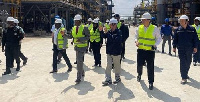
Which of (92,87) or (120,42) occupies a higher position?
(120,42)

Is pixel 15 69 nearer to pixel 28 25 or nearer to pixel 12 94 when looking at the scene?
pixel 12 94

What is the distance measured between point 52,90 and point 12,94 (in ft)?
3.07

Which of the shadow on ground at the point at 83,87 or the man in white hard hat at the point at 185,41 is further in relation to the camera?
the man in white hard hat at the point at 185,41

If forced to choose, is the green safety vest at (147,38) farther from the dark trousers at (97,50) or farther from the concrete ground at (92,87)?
the dark trousers at (97,50)

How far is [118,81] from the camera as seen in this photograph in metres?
6.50

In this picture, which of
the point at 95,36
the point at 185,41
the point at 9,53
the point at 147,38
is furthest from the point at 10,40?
the point at 185,41

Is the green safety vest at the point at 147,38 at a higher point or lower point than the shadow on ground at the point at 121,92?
higher

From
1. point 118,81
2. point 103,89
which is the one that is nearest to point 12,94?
point 103,89

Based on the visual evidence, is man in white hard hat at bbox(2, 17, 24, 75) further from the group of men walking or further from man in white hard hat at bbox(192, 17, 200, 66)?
man in white hard hat at bbox(192, 17, 200, 66)

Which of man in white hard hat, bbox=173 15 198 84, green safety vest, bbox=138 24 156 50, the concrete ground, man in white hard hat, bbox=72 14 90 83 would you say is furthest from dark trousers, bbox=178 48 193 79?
man in white hard hat, bbox=72 14 90 83

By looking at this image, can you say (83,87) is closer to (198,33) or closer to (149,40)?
(149,40)

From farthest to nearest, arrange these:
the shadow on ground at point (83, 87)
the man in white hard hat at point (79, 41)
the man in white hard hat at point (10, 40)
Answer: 1. the man in white hard hat at point (10, 40)
2. the man in white hard hat at point (79, 41)
3. the shadow on ground at point (83, 87)

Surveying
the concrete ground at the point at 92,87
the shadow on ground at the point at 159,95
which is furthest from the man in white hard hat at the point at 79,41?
the shadow on ground at the point at 159,95

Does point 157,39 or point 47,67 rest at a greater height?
point 157,39
